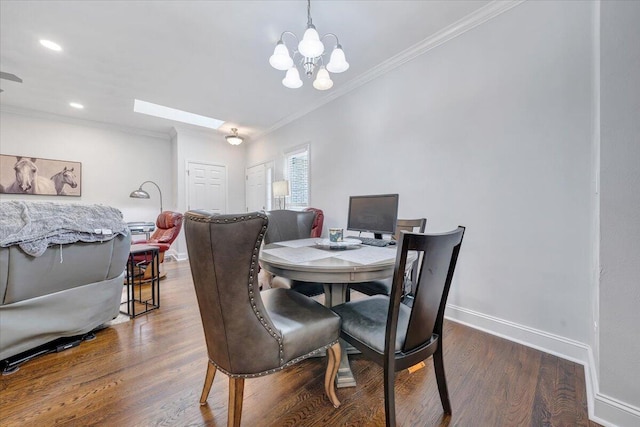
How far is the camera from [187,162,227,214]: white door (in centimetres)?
518

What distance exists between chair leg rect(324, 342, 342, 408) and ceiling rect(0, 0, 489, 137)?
2514mm

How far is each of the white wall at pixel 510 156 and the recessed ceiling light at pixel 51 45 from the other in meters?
3.53

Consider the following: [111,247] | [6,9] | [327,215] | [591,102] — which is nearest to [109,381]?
[111,247]

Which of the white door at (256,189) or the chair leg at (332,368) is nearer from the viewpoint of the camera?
the chair leg at (332,368)

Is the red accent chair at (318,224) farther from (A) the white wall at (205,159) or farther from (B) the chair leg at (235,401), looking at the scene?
(A) the white wall at (205,159)

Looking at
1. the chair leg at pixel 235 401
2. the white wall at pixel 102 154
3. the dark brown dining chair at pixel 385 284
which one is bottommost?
the chair leg at pixel 235 401

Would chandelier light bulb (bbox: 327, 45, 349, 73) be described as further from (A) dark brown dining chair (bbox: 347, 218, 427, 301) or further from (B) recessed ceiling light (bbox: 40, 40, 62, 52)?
(B) recessed ceiling light (bbox: 40, 40, 62, 52)

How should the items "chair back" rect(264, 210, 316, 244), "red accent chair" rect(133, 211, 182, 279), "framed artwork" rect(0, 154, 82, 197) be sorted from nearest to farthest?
1. "chair back" rect(264, 210, 316, 244)
2. "red accent chair" rect(133, 211, 182, 279)
3. "framed artwork" rect(0, 154, 82, 197)

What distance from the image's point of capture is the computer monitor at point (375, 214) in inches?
74.3

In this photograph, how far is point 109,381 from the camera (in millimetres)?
1447

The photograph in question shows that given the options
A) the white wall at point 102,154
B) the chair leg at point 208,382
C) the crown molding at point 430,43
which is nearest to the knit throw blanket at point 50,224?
the chair leg at point 208,382

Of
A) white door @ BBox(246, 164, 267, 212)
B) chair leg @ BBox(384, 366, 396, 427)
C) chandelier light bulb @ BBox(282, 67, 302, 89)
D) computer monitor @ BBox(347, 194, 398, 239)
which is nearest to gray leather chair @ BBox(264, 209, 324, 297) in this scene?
computer monitor @ BBox(347, 194, 398, 239)

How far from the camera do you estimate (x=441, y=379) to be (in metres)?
1.18

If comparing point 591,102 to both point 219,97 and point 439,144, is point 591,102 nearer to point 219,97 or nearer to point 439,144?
point 439,144
